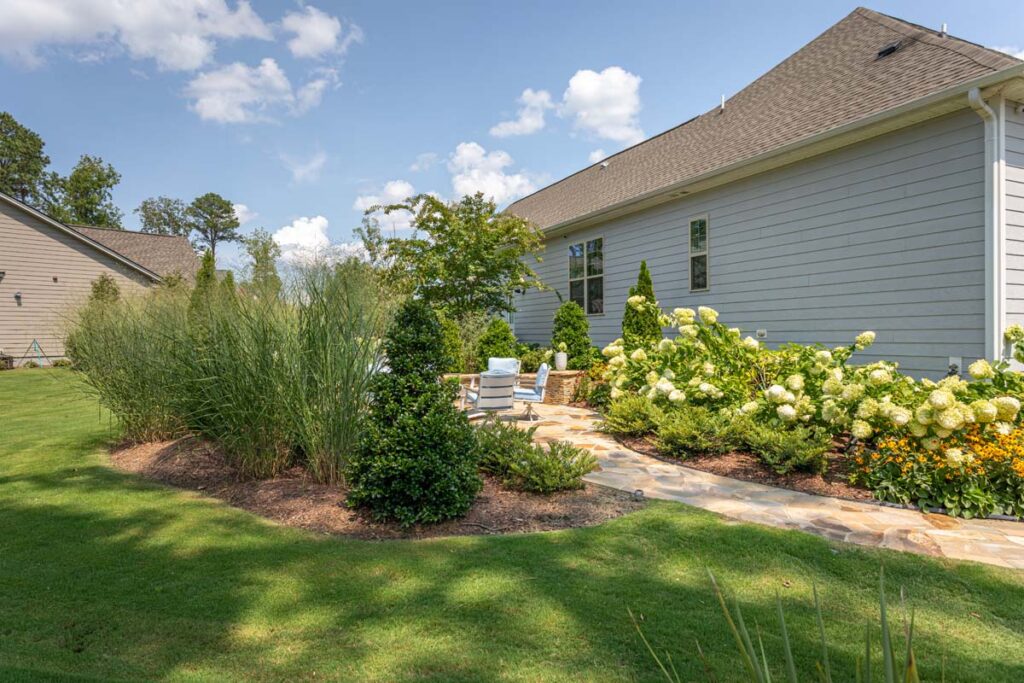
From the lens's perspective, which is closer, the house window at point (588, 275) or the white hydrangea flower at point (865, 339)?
the white hydrangea flower at point (865, 339)

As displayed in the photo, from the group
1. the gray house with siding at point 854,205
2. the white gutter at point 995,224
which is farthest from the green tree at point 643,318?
the white gutter at point 995,224

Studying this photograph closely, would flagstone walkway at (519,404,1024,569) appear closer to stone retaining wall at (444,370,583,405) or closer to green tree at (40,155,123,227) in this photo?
stone retaining wall at (444,370,583,405)

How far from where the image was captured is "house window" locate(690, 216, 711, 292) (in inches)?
380

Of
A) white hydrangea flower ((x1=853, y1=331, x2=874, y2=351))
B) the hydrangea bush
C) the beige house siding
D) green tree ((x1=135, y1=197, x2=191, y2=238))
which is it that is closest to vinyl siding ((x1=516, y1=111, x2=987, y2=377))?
the hydrangea bush

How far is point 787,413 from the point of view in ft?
17.5

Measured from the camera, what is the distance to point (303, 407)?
448cm

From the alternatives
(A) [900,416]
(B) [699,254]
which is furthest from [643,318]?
(A) [900,416]

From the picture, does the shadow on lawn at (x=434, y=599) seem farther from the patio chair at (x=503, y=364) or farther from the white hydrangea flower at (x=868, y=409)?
the patio chair at (x=503, y=364)

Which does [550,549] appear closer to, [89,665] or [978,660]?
[978,660]

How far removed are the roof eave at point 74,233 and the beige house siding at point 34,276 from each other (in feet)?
0.53

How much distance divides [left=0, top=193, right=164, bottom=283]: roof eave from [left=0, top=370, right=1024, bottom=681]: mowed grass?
18.8 metres

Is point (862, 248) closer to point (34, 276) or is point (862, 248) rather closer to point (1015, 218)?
point (1015, 218)

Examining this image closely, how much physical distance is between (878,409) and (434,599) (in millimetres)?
4112

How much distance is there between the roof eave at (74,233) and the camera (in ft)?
65.0
